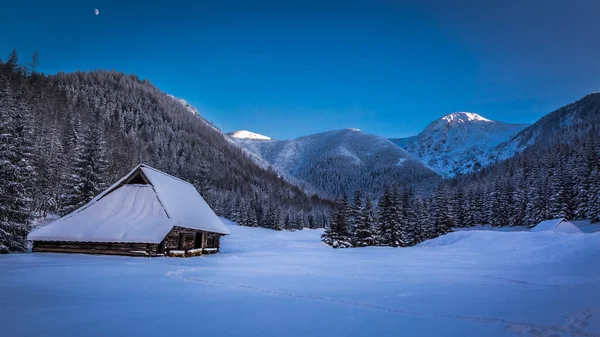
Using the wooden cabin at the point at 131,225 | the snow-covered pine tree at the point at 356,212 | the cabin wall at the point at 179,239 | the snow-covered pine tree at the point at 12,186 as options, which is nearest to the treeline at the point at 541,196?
the snow-covered pine tree at the point at 356,212

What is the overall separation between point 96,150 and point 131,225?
15418 mm

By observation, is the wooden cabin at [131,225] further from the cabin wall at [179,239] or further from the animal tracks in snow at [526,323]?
the animal tracks in snow at [526,323]

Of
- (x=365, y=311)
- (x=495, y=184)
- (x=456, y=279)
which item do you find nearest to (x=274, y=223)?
(x=495, y=184)

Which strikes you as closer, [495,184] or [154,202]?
[154,202]

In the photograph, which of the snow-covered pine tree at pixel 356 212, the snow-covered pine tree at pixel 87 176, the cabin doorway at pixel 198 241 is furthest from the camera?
the snow-covered pine tree at pixel 356 212

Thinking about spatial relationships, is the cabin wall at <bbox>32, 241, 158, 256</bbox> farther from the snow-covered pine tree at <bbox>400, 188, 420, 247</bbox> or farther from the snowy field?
the snow-covered pine tree at <bbox>400, 188, 420, 247</bbox>

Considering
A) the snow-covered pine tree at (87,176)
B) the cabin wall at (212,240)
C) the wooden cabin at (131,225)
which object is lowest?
the cabin wall at (212,240)

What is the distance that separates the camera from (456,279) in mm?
13055

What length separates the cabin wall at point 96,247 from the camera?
20.3m

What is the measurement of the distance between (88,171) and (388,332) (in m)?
33.4

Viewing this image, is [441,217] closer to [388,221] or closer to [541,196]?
[388,221]

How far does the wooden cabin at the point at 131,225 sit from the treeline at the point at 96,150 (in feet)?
7.53

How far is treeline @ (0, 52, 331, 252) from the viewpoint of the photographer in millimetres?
20094

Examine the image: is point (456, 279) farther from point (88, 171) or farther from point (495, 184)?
point (495, 184)
